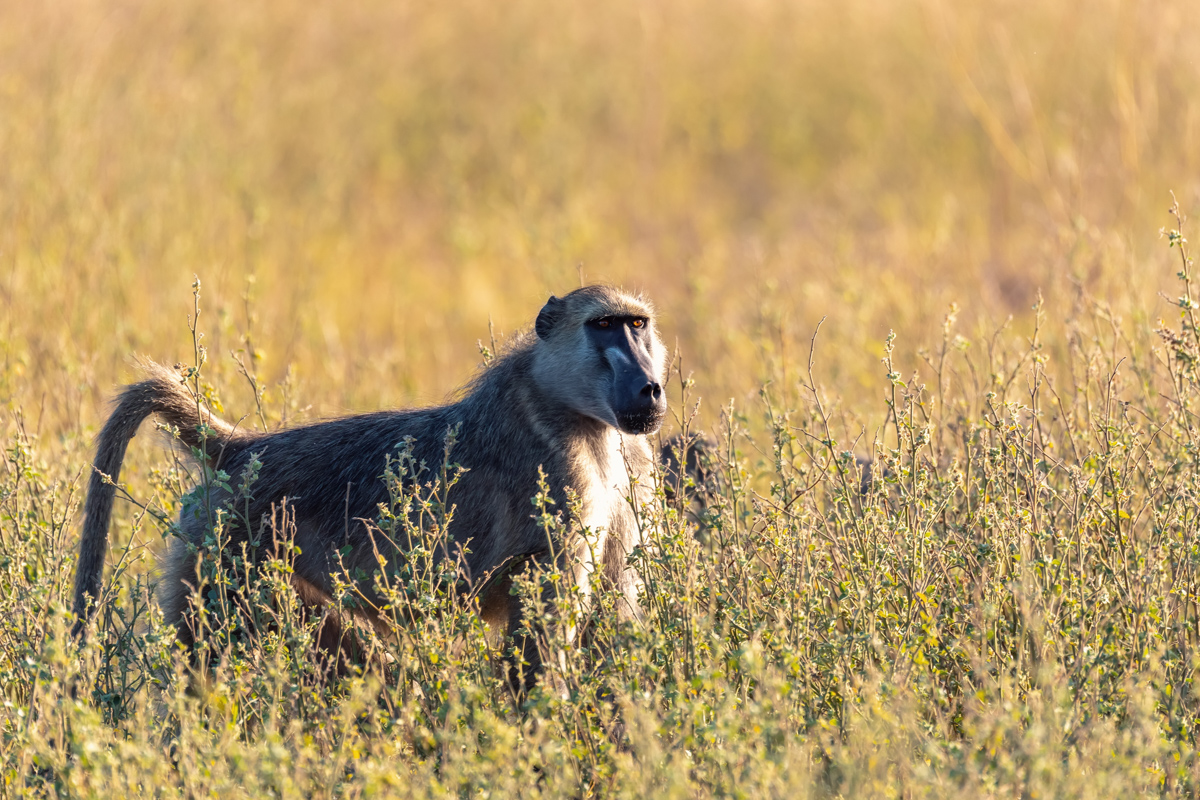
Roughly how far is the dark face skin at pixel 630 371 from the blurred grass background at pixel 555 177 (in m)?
1.41

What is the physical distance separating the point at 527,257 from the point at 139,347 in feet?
12.4

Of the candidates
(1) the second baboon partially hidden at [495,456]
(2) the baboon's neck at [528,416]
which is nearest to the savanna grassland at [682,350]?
(1) the second baboon partially hidden at [495,456]

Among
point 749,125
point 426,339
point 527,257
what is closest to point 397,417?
point 426,339

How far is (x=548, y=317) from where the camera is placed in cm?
407

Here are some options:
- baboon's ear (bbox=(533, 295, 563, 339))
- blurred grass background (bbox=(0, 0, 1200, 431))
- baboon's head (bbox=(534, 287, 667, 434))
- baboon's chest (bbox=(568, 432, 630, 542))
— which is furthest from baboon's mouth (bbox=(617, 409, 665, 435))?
blurred grass background (bbox=(0, 0, 1200, 431))

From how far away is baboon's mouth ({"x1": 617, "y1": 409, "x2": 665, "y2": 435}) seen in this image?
3.71 metres

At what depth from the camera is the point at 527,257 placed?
33.5 feet

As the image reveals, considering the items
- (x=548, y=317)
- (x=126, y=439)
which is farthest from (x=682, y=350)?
(x=126, y=439)

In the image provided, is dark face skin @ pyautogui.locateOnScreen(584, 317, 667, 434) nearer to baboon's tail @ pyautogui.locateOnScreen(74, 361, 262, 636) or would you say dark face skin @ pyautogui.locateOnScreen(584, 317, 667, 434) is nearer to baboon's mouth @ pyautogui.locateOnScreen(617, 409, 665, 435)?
baboon's mouth @ pyautogui.locateOnScreen(617, 409, 665, 435)

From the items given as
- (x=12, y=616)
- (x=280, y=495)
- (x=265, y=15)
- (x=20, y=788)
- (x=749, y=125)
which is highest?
(x=265, y=15)

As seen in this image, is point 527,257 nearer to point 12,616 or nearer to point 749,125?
point 749,125

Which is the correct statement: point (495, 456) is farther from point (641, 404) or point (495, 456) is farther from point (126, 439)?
point (126, 439)

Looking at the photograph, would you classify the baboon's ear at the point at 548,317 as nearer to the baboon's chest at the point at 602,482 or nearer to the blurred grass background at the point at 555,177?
the baboon's chest at the point at 602,482

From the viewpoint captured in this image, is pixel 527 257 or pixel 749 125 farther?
pixel 749 125
